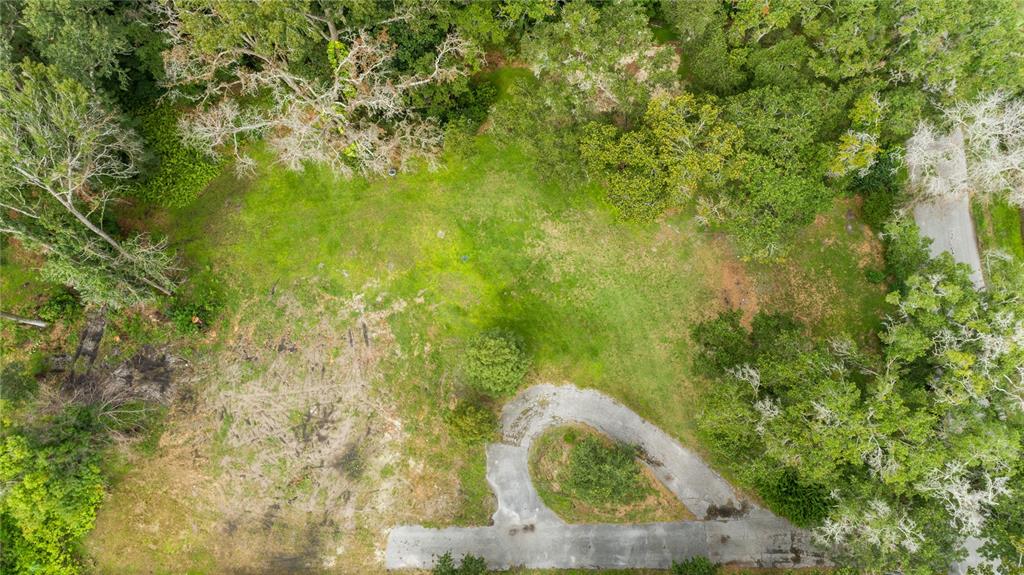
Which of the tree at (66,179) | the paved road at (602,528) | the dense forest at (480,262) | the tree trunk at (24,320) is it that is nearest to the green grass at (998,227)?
the dense forest at (480,262)

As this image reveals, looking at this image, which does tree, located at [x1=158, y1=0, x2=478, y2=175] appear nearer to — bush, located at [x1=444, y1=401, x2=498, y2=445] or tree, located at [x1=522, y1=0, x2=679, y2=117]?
tree, located at [x1=522, y1=0, x2=679, y2=117]

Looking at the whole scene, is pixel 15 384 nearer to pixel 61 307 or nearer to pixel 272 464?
pixel 61 307

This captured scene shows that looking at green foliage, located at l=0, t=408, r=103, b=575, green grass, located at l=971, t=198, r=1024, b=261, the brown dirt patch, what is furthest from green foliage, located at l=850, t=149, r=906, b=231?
green foliage, located at l=0, t=408, r=103, b=575

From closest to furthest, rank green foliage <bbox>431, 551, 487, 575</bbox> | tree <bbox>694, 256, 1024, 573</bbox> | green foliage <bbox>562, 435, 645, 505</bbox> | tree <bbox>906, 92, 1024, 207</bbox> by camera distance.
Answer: tree <bbox>694, 256, 1024, 573</bbox> < tree <bbox>906, 92, 1024, 207</bbox> < green foliage <bbox>431, 551, 487, 575</bbox> < green foliage <bbox>562, 435, 645, 505</bbox>

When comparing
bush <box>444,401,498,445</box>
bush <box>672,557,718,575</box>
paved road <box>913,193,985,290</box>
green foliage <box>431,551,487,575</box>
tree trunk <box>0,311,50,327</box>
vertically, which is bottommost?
green foliage <box>431,551,487,575</box>

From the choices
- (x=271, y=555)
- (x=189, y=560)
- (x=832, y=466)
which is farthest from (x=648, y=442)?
(x=189, y=560)

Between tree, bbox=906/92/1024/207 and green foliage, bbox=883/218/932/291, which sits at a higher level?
tree, bbox=906/92/1024/207
